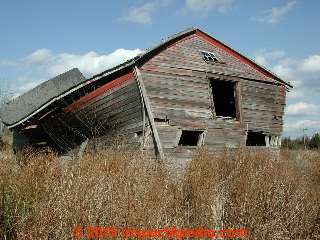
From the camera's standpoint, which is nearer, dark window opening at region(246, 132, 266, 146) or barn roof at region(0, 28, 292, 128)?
barn roof at region(0, 28, 292, 128)

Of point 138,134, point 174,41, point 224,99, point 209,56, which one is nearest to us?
point 138,134

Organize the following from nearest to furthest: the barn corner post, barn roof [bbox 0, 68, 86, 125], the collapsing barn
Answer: the barn corner post → the collapsing barn → barn roof [bbox 0, 68, 86, 125]

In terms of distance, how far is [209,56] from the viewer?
1465 cm

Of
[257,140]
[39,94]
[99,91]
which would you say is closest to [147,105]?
[99,91]

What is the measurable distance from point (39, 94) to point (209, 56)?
27.8 feet

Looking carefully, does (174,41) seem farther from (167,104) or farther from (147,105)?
(147,105)

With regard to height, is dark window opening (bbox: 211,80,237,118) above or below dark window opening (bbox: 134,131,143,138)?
above

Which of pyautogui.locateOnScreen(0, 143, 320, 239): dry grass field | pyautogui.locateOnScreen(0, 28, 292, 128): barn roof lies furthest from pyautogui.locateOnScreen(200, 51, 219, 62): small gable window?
pyautogui.locateOnScreen(0, 143, 320, 239): dry grass field

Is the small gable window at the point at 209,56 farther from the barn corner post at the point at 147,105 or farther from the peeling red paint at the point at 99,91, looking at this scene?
the peeling red paint at the point at 99,91

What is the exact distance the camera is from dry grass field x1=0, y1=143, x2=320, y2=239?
4305 mm

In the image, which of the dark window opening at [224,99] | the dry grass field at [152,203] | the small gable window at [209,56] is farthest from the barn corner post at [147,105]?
the dark window opening at [224,99]

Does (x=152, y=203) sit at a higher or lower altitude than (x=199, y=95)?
lower

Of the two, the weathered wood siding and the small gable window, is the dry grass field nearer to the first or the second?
the weathered wood siding

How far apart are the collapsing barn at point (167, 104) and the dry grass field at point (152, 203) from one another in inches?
189
